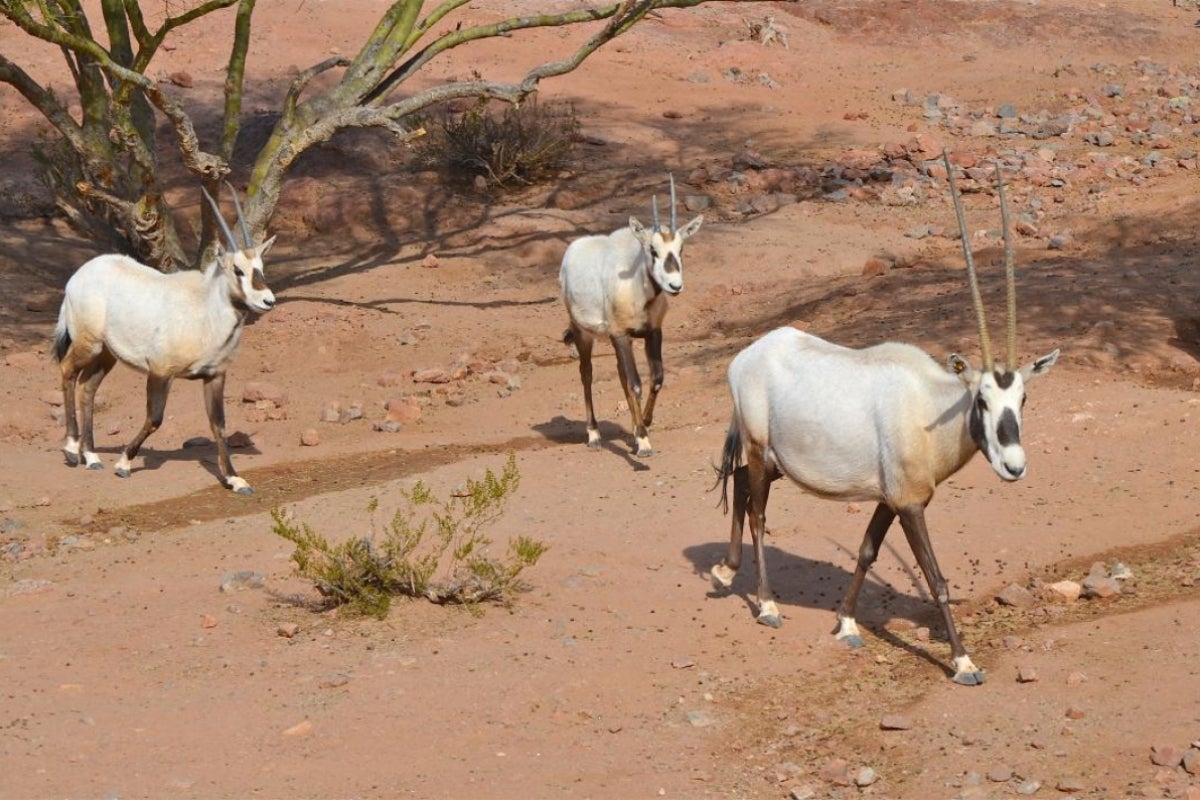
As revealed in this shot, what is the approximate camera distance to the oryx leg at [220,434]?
481 inches

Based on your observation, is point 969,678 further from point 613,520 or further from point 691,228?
point 691,228

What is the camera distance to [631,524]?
1066cm

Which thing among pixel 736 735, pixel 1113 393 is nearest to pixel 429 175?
pixel 1113 393

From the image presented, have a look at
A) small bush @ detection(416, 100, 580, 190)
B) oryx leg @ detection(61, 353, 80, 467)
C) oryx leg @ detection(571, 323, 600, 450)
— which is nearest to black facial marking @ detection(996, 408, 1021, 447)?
oryx leg @ detection(571, 323, 600, 450)

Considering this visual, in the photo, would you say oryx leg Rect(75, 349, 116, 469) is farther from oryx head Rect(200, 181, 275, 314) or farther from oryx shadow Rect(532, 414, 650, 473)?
oryx shadow Rect(532, 414, 650, 473)

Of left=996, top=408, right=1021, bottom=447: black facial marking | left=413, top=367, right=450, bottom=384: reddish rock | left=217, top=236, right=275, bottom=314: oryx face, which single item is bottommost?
left=413, top=367, right=450, bottom=384: reddish rock

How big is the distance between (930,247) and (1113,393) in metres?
6.41

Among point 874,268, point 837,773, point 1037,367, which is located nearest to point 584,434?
point 874,268

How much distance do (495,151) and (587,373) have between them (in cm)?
804

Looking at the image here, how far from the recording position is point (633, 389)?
12.7 m

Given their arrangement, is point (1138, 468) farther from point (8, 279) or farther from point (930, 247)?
point (8, 279)

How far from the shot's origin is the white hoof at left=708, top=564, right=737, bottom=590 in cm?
926

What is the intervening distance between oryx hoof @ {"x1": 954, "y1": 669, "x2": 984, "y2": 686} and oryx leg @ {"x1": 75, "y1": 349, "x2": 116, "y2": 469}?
24.4 ft

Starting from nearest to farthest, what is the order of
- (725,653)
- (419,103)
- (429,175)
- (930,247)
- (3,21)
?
(725,653) < (419,103) < (930,247) < (429,175) < (3,21)
